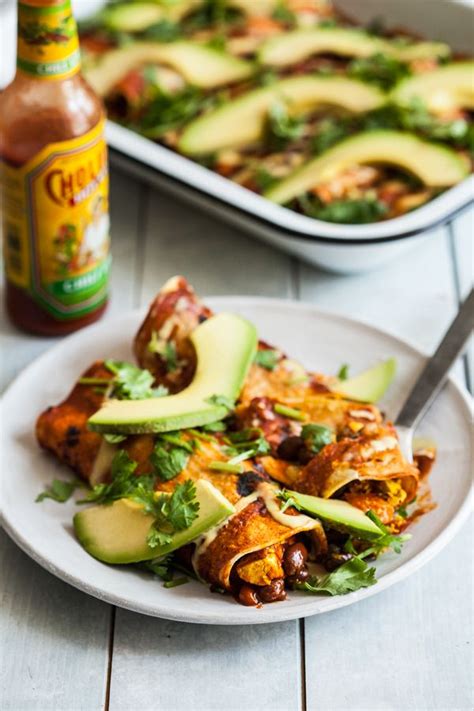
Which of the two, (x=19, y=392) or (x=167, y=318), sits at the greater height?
(x=167, y=318)

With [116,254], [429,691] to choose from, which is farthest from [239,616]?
[116,254]

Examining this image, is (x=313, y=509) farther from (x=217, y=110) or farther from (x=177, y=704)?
(x=217, y=110)

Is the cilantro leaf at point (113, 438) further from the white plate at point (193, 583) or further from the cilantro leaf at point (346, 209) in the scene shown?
the cilantro leaf at point (346, 209)

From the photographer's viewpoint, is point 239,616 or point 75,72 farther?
point 75,72

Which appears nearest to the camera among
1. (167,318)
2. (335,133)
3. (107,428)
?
(107,428)

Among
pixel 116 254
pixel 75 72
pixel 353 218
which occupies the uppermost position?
pixel 75 72

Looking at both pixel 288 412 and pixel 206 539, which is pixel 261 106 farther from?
pixel 206 539

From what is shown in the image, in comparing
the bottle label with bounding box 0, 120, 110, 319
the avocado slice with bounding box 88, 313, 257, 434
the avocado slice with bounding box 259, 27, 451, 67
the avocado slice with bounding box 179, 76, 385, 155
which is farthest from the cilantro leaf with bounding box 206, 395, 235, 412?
the avocado slice with bounding box 259, 27, 451, 67

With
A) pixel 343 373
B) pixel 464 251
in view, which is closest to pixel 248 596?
pixel 343 373
